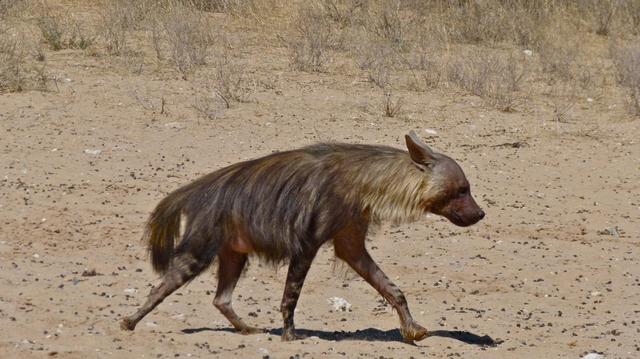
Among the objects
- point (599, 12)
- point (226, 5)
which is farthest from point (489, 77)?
point (599, 12)

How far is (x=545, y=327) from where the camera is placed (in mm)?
8312

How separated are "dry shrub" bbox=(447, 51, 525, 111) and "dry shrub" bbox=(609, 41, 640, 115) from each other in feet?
3.84

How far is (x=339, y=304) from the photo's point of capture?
28.4 ft

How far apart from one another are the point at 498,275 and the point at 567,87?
623 centimetres

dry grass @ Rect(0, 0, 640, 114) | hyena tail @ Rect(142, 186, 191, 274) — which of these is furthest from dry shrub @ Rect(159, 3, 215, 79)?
hyena tail @ Rect(142, 186, 191, 274)

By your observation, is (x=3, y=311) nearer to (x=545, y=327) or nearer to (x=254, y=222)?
(x=254, y=222)

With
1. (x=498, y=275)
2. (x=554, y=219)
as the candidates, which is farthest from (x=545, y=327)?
(x=554, y=219)

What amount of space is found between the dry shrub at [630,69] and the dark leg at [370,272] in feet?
23.4

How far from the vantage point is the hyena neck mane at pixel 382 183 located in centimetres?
748

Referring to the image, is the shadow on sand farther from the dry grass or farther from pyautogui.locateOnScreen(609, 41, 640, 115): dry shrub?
pyautogui.locateOnScreen(609, 41, 640, 115): dry shrub

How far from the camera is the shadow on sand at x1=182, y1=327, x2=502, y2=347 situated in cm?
782

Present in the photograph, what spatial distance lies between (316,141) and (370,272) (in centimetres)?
436

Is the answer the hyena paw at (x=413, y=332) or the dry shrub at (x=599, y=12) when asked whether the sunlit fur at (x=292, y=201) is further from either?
the dry shrub at (x=599, y=12)

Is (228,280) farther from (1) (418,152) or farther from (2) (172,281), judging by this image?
(1) (418,152)
